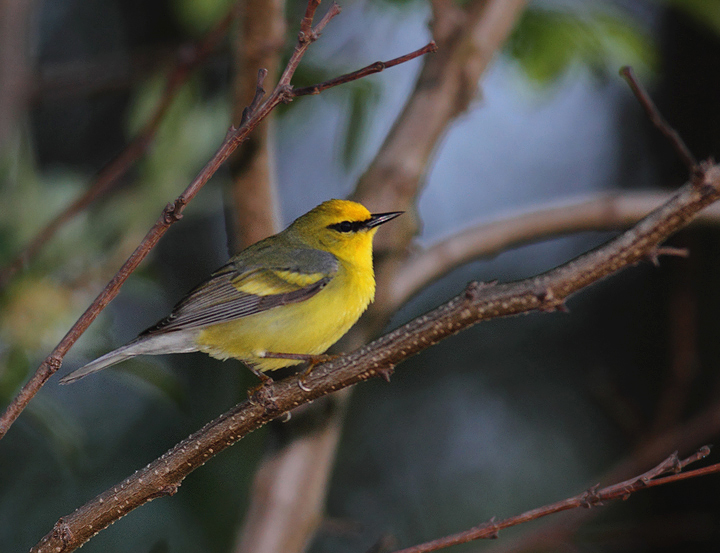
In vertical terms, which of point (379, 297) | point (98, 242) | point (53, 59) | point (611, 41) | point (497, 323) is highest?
point (53, 59)

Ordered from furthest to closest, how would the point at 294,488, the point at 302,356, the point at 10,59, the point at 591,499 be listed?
1. the point at 10,59
2. the point at 294,488
3. the point at 302,356
4. the point at 591,499

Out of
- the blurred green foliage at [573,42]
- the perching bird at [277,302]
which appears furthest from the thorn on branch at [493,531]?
the blurred green foliage at [573,42]

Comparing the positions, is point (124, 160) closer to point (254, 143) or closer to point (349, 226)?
point (254, 143)

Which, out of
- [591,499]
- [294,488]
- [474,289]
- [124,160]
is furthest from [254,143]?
[591,499]

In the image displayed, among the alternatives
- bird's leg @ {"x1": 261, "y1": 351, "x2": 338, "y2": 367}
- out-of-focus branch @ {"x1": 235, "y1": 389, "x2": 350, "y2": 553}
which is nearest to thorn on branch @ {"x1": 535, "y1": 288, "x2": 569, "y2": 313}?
bird's leg @ {"x1": 261, "y1": 351, "x2": 338, "y2": 367}

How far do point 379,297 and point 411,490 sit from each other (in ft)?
11.2

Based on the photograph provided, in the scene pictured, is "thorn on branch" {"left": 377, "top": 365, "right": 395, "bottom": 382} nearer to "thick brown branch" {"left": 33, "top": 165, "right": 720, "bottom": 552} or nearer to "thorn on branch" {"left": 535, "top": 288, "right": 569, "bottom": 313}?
"thick brown branch" {"left": 33, "top": 165, "right": 720, "bottom": 552}

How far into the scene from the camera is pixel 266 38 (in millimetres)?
2352

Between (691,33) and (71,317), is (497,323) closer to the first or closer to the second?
(691,33)

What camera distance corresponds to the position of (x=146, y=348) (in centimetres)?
235

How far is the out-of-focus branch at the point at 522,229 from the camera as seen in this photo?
10.3 feet

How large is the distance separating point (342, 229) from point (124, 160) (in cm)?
83

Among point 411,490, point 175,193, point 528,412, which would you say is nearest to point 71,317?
point 175,193

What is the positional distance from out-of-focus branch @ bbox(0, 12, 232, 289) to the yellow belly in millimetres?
578
